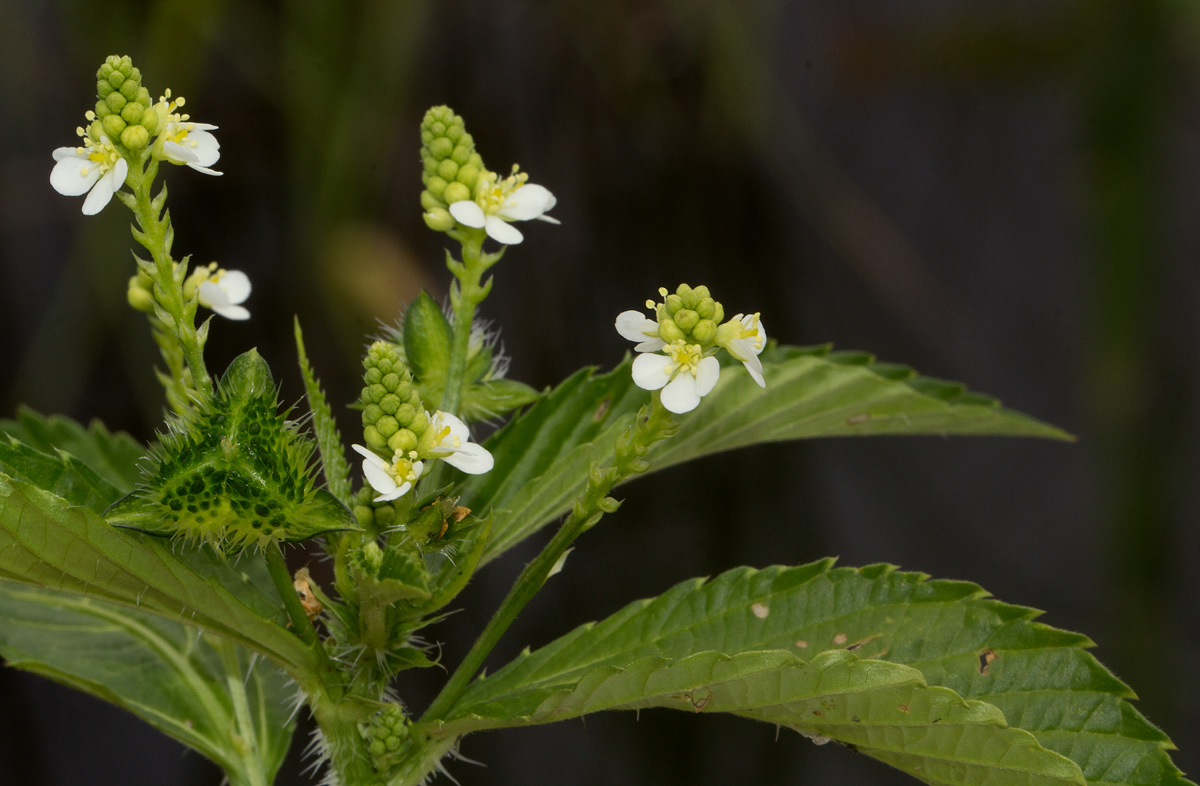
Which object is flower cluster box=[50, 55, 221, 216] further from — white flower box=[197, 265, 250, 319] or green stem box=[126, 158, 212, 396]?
white flower box=[197, 265, 250, 319]

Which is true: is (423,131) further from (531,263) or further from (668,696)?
(531,263)

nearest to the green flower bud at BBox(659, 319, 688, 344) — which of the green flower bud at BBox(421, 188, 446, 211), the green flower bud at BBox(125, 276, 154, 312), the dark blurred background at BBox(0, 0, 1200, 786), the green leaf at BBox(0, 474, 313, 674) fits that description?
the green flower bud at BBox(421, 188, 446, 211)

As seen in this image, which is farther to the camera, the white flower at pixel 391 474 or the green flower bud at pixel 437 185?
the green flower bud at pixel 437 185

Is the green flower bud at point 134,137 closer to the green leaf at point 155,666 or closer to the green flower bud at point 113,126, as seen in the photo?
the green flower bud at point 113,126

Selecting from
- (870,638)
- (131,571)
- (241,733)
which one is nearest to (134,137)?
(131,571)

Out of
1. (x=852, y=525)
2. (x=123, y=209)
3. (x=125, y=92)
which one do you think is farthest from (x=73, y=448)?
(x=852, y=525)

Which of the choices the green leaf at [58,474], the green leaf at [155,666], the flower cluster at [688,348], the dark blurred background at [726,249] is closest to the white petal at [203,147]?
the green leaf at [58,474]
